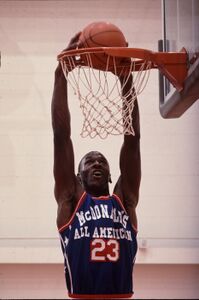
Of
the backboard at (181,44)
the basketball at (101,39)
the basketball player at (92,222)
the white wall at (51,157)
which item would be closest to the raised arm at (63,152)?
the basketball player at (92,222)

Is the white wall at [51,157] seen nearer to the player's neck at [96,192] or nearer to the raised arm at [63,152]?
the player's neck at [96,192]

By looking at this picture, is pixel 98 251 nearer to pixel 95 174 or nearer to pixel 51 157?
pixel 95 174

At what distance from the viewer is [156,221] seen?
7.32 m

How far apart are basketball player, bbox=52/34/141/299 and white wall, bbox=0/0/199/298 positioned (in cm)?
289

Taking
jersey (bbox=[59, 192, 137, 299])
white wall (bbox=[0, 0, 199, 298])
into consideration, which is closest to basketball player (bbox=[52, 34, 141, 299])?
jersey (bbox=[59, 192, 137, 299])

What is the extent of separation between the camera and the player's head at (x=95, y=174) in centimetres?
436

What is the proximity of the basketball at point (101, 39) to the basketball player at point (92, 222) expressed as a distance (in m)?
0.12

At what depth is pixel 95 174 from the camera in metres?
4.36

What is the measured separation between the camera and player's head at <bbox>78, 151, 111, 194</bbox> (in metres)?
4.36

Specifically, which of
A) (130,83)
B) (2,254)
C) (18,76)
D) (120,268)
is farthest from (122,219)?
(18,76)

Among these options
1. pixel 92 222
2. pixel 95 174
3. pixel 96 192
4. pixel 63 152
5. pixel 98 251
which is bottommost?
pixel 98 251

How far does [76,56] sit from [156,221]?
385cm

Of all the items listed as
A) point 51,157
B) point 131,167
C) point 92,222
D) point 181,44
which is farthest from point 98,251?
point 51,157

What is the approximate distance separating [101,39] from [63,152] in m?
0.84
